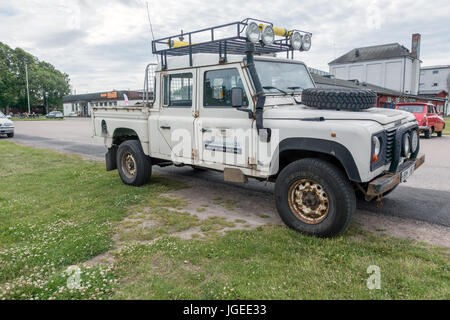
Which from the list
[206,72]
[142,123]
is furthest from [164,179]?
[206,72]

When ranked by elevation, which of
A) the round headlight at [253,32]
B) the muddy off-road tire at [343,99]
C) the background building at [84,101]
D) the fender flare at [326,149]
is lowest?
the fender flare at [326,149]

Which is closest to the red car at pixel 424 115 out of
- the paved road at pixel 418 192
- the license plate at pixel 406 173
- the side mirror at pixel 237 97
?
the paved road at pixel 418 192

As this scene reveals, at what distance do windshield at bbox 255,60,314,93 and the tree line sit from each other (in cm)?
7465

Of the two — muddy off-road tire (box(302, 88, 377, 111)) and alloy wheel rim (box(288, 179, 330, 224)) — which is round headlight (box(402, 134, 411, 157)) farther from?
alloy wheel rim (box(288, 179, 330, 224))

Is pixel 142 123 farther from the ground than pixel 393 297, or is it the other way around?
pixel 142 123

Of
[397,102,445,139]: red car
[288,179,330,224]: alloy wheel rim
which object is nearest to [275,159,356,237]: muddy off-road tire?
[288,179,330,224]: alloy wheel rim

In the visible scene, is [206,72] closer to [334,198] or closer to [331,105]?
[331,105]

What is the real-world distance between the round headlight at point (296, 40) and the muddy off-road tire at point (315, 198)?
256 cm

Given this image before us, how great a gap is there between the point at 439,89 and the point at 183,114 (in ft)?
285

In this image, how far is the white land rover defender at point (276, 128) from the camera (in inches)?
159

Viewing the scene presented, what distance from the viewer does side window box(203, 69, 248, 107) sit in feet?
16.7

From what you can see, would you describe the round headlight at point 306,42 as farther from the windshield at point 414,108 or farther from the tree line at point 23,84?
the tree line at point 23,84

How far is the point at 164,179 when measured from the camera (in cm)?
781

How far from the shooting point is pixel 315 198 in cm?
430
